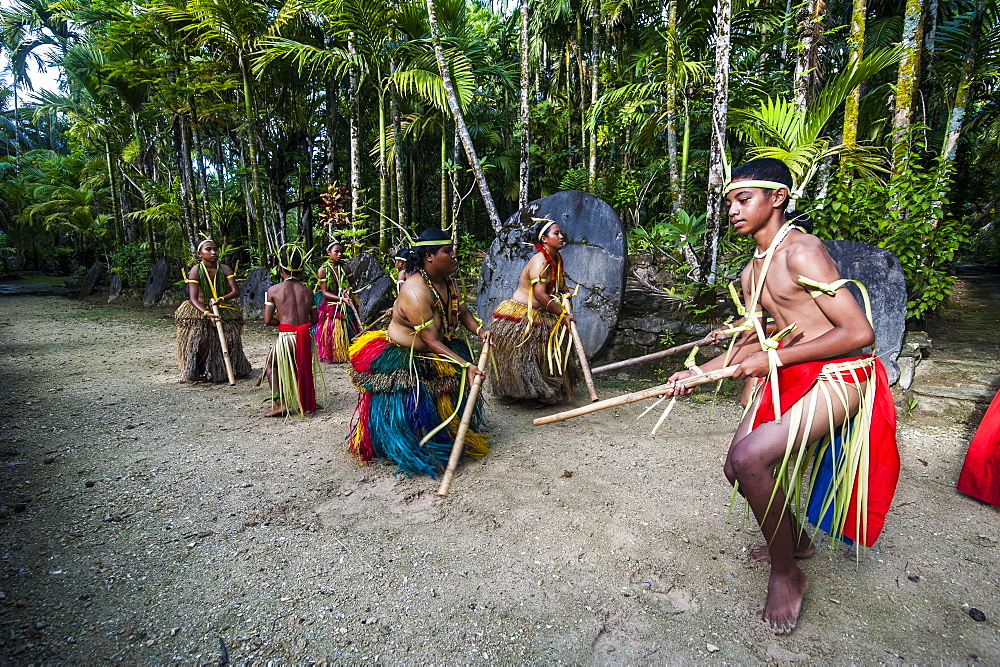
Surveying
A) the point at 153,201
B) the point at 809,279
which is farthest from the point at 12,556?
the point at 153,201

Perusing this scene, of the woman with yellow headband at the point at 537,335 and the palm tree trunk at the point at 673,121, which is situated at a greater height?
the palm tree trunk at the point at 673,121

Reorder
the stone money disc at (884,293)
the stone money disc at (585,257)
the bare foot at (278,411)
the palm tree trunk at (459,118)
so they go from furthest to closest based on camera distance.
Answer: the palm tree trunk at (459,118), the stone money disc at (585,257), the bare foot at (278,411), the stone money disc at (884,293)

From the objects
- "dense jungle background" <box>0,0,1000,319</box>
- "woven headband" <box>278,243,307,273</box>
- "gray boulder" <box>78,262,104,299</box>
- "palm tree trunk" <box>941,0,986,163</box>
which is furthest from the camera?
"gray boulder" <box>78,262,104,299</box>

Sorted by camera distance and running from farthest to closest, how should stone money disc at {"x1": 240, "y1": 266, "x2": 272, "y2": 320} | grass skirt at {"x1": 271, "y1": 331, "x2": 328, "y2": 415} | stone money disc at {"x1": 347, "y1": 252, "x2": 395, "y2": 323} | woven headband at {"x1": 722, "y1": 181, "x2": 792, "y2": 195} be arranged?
stone money disc at {"x1": 240, "y1": 266, "x2": 272, "y2": 320} < stone money disc at {"x1": 347, "y1": 252, "x2": 395, "y2": 323} < grass skirt at {"x1": 271, "y1": 331, "x2": 328, "y2": 415} < woven headband at {"x1": 722, "y1": 181, "x2": 792, "y2": 195}

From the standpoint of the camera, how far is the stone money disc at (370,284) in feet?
24.6

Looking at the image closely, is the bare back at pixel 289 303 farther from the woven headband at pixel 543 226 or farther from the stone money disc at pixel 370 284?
the stone money disc at pixel 370 284

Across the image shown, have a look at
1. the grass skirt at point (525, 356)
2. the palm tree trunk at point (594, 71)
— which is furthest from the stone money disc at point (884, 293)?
the palm tree trunk at point (594, 71)

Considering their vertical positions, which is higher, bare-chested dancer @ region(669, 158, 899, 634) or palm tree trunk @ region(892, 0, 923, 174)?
palm tree trunk @ region(892, 0, 923, 174)

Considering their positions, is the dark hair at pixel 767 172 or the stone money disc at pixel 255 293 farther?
the stone money disc at pixel 255 293

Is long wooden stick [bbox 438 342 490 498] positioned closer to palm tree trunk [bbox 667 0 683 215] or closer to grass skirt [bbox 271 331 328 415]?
grass skirt [bbox 271 331 328 415]

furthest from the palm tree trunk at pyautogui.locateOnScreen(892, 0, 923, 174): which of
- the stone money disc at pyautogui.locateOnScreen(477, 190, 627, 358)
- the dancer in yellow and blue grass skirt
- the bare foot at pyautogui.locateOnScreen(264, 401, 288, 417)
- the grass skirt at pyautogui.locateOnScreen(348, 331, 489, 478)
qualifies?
the bare foot at pyautogui.locateOnScreen(264, 401, 288, 417)

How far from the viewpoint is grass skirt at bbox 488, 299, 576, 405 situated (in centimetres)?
439

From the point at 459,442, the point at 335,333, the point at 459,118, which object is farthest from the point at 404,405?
the point at 459,118

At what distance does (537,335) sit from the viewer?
4.40 metres
